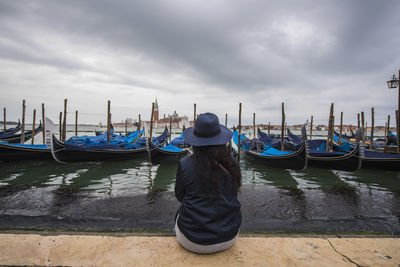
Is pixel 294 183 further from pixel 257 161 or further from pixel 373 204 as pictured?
pixel 257 161

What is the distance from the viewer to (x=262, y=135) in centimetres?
1279

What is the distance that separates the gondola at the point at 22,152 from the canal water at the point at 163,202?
4.29 ft

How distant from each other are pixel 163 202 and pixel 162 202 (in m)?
0.02

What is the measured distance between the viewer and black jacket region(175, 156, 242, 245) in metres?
1.53

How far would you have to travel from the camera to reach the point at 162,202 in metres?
4.42

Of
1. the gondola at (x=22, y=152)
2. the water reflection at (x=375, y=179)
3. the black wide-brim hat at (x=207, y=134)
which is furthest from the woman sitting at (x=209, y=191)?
the gondola at (x=22, y=152)

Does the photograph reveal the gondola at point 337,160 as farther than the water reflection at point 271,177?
Yes

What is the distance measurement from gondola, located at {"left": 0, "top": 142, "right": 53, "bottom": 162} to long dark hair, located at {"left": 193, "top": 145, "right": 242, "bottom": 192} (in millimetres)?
9369

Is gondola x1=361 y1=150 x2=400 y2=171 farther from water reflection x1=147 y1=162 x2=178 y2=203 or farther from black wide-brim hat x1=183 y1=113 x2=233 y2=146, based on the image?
black wide-brim hat x1=183 y1=113 x2=233 y2=146

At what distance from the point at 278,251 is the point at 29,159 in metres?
10.4

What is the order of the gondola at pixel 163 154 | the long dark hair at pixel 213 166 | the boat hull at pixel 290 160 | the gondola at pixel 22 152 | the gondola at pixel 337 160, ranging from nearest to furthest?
1. the long dark hair at pixel 213 166
2. the gondola at pixel 337 160
3. the boat hull at pixel 290 160
4. the gondola at pixel 22 152
5. the gondola at pixel 163 154

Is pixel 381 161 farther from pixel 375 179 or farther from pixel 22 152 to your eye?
pixel 22 152

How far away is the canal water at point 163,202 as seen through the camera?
3.34 metres

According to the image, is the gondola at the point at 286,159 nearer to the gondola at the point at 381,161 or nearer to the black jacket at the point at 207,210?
the gondola at the point at 381,161
